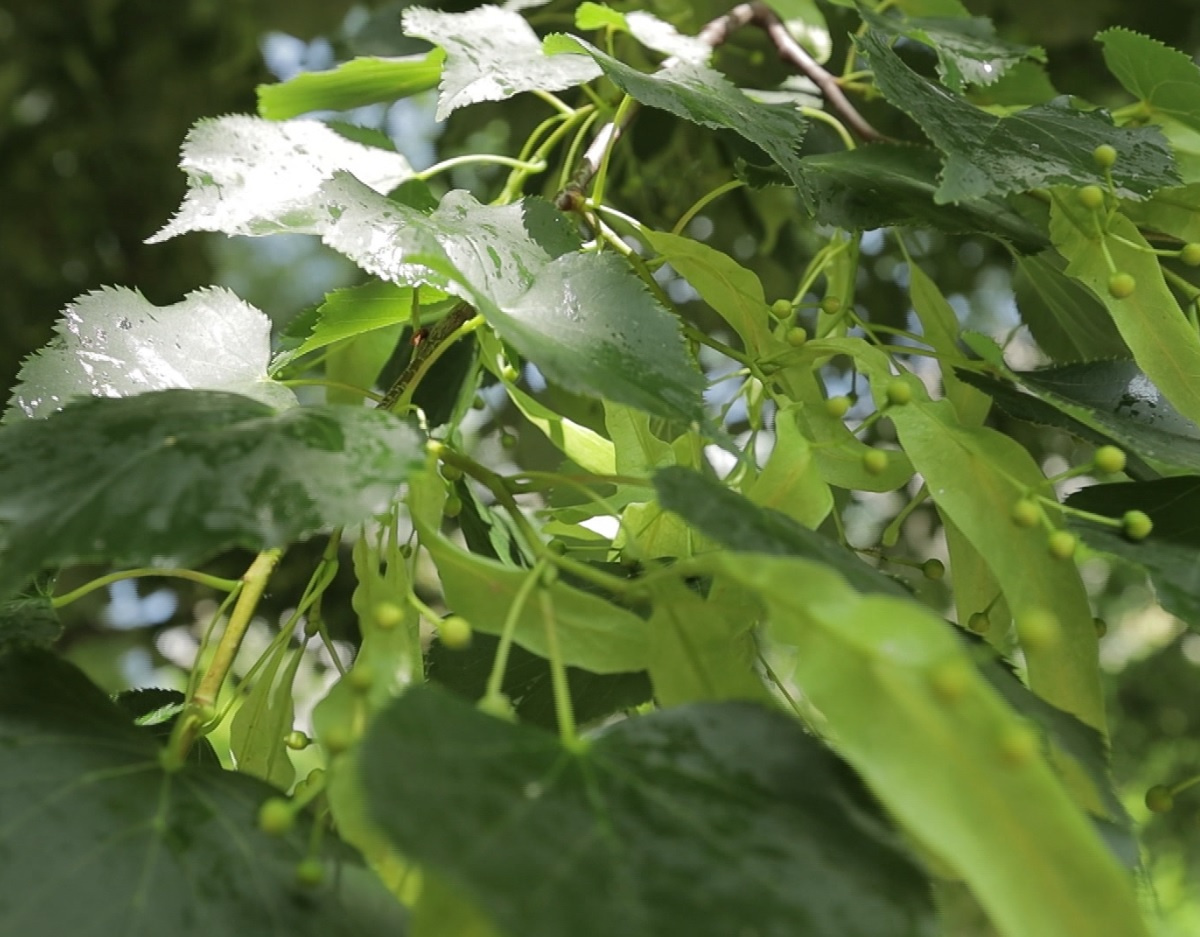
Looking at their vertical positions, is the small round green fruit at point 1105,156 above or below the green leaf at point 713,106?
below

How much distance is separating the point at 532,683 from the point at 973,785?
0.19 metres

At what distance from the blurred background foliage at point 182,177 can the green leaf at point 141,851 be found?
526mm

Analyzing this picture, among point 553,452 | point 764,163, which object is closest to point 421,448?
point 764,163

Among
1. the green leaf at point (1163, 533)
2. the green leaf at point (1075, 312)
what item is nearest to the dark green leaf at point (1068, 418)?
the green leaf at point (1163, 533)

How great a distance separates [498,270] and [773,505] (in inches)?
4.5

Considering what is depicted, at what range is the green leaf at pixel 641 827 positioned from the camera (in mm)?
205

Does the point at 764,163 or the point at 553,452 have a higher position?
the point at 764,163

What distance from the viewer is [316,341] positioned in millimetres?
423

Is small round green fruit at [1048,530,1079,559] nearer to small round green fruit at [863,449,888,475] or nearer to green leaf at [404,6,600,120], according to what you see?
small round green fruit at [863,449,888,475]

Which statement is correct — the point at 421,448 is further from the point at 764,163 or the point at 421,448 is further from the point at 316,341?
the point at 764,163

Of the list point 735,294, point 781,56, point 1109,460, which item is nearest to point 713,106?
point 735,294

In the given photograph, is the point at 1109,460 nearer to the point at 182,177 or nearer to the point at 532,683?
the point at 532,683

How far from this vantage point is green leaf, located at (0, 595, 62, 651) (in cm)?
34

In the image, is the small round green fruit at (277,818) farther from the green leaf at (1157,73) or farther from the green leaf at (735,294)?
the green leaf at (1157,73)
